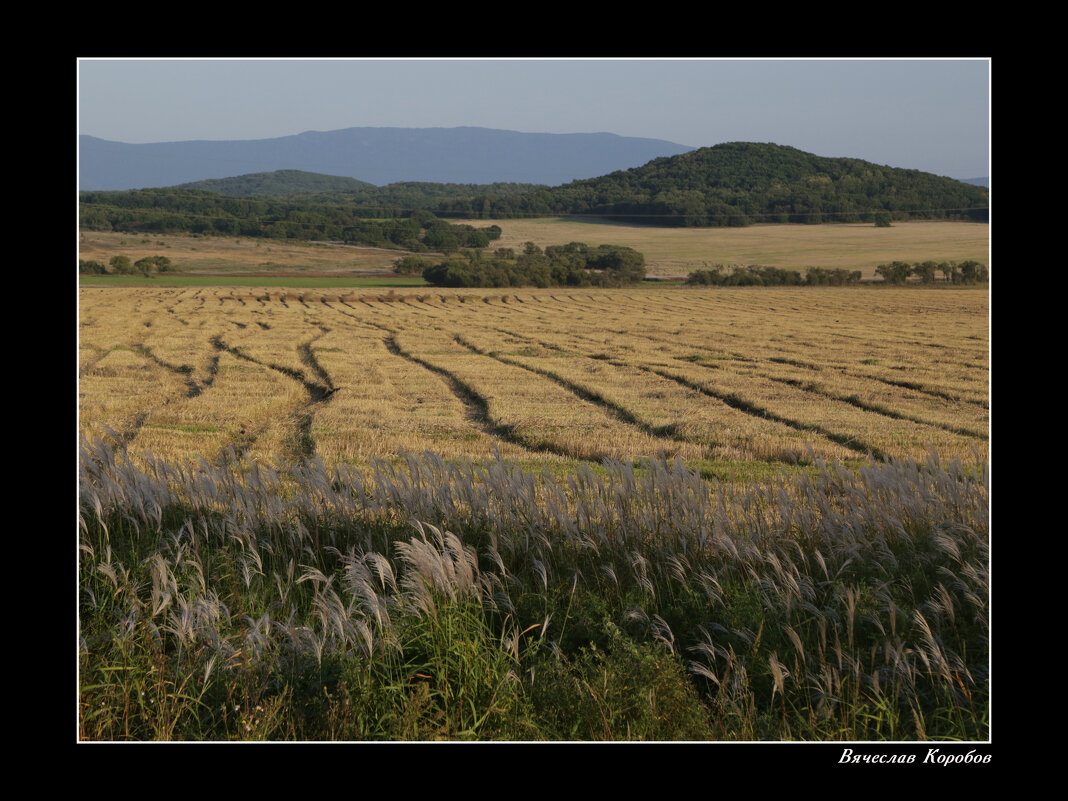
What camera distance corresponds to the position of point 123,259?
55.9m

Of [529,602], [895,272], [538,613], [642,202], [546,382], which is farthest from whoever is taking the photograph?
[895,272]

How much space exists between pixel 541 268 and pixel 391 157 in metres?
28.7

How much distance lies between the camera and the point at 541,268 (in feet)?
192

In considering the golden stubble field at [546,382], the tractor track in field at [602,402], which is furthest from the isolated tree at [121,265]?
the tractor track in field at [602,402]

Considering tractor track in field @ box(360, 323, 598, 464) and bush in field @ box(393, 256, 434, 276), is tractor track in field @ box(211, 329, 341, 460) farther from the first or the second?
bush in field @ box(393, 256, 434, 276)

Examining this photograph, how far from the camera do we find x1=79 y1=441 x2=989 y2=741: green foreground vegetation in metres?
3.30

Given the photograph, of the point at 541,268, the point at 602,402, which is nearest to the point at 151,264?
the point at 541,268

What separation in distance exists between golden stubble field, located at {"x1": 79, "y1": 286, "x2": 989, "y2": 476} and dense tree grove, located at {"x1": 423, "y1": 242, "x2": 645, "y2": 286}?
14.7 metres

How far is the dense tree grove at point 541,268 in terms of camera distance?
2234 inches

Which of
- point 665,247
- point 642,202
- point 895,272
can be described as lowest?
point 895,272

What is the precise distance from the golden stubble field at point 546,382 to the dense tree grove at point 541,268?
580 inches

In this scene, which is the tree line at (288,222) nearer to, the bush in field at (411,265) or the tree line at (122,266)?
the bush in field at (411,265)

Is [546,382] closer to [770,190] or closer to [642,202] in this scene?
[770,190]

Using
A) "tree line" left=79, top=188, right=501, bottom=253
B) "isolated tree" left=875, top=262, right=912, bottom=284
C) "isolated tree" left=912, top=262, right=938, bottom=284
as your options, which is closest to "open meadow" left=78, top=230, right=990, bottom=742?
"isolated tree" left=912, top=262, right=938, bottom=284
